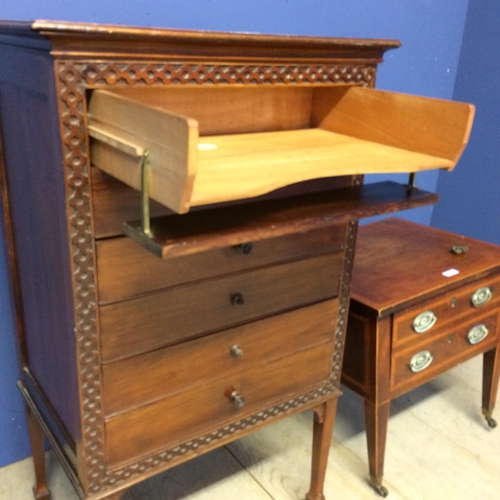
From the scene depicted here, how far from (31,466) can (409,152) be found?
1251mm

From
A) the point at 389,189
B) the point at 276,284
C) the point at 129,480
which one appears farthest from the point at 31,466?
the point at 389,189

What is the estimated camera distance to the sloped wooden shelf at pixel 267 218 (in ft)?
2.51

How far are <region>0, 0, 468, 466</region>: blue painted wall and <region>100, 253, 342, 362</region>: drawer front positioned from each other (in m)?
0.53

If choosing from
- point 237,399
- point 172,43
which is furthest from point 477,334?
point 172,43

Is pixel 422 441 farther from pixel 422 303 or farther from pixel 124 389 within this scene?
pixel 124 389

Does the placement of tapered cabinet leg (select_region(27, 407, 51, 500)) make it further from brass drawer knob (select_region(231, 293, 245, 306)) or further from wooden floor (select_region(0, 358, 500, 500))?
brass drawer knob (select_region(231, 293, 245, 306))

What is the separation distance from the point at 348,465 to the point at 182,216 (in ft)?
3.47

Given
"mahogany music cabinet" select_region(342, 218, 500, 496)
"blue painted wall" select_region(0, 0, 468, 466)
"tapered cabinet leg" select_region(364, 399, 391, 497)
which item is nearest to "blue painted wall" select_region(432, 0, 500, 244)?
"blue painted wall" select_region(0, 0, 468, 466)

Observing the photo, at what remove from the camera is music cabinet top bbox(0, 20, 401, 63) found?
0.72 m

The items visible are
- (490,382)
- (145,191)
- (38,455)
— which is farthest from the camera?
(490,382)

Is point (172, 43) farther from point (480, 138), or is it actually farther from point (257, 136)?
point (480, 138)

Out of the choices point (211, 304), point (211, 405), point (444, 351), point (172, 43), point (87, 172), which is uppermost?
point (172, 43)

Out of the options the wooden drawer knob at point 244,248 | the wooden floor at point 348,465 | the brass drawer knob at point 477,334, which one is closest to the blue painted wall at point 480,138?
the brass drawer knob at point 477,334

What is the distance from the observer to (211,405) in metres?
1.11
